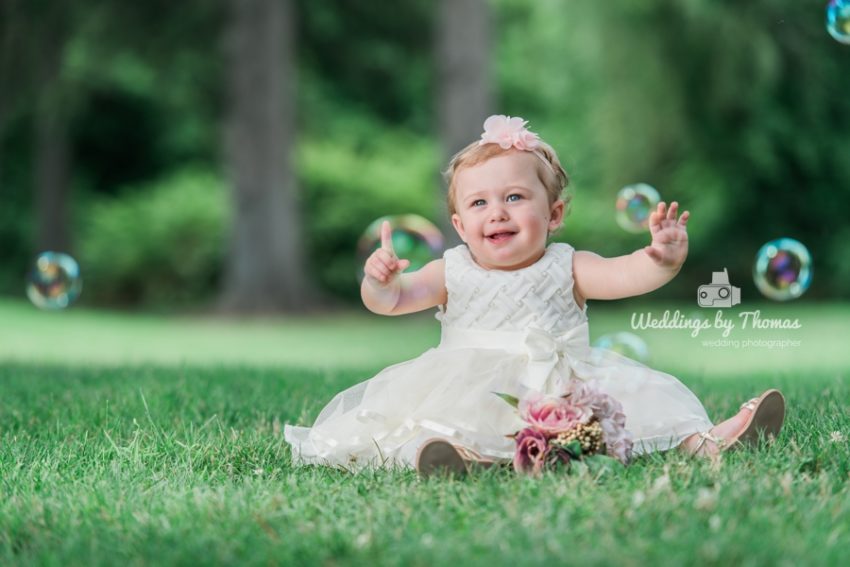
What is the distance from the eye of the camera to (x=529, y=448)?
109 inches

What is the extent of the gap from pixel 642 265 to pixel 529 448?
62 centimetres

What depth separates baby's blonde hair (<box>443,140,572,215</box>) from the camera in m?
3.22

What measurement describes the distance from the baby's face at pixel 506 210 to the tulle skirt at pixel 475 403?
0.24m

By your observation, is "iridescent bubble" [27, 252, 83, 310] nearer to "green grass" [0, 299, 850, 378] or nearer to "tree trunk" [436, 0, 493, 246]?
"green grass" [0, 299, 850, 378]

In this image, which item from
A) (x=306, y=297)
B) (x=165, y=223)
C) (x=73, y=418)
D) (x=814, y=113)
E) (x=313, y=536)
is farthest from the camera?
(x=165, y=223)

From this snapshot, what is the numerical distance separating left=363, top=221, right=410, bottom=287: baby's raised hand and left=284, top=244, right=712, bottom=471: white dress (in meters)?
0.24

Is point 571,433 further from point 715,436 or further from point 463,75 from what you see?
point 463,75

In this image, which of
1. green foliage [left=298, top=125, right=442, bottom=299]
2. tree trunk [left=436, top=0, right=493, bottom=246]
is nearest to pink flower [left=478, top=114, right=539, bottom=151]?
tree trunk [left=436, top=0, right=493, bottom=246]

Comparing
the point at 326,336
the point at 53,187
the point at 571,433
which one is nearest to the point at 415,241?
the point at 571,433

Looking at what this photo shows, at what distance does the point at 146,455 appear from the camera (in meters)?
3.08

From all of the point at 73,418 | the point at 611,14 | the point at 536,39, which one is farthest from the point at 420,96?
the point at 73,418

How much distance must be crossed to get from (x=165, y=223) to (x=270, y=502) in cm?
1301

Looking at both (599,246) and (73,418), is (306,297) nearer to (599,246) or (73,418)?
(599,246)

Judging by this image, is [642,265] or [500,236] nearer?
[642,265]
